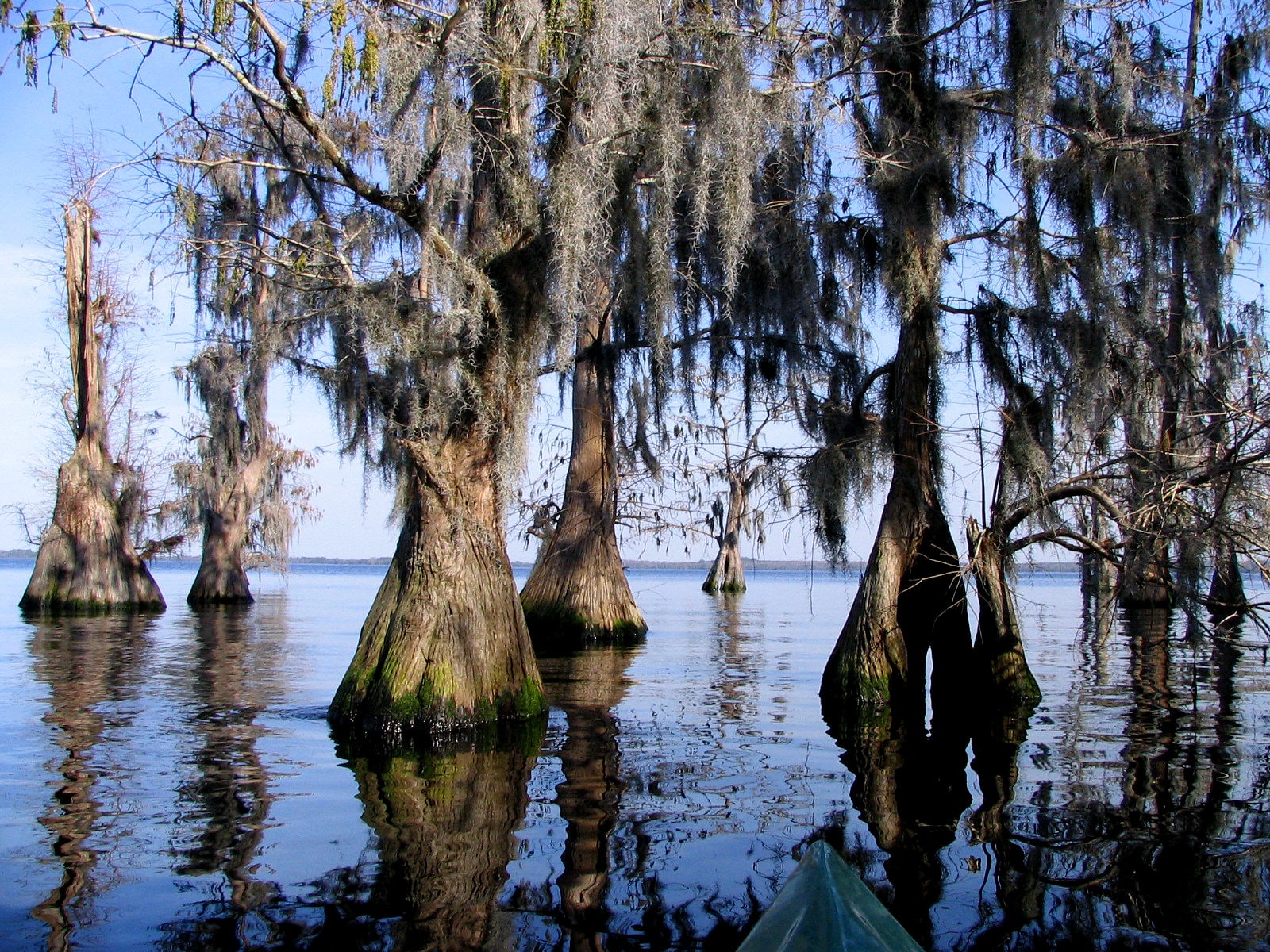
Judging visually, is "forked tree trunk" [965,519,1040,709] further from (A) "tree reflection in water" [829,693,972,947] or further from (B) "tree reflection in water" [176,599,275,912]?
(B) "tree reflection in water" [176,599,275,912]

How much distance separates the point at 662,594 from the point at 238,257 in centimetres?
3834

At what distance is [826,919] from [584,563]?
48.5 feet

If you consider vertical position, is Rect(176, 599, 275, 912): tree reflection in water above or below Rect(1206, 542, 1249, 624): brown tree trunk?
below

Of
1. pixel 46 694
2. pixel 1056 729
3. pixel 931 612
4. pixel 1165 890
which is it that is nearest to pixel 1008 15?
pixel 931 612

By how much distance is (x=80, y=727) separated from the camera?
359 inches

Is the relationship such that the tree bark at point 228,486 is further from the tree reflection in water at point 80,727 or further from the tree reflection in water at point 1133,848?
the tree reflection in water at point 1133,848

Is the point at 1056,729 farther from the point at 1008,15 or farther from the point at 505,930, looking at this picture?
the point at 505,930

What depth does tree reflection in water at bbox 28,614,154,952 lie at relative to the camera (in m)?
4.69

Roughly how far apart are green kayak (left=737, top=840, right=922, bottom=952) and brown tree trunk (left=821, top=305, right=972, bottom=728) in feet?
22.4

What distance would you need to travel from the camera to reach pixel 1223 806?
645 centimetres

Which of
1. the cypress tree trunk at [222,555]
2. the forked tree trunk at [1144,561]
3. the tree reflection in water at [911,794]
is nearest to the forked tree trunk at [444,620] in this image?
the tree reflection in water at [911,794]

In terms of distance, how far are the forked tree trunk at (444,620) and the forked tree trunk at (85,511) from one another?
17.9 m

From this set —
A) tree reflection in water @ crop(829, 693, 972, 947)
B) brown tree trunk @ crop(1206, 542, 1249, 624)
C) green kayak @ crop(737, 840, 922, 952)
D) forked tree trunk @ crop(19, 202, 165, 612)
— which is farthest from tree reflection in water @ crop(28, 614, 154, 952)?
brown tree trunk @ crop(1206, 542, 1249, 624)

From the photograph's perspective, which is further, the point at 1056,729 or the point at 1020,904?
the point at 1056,729
